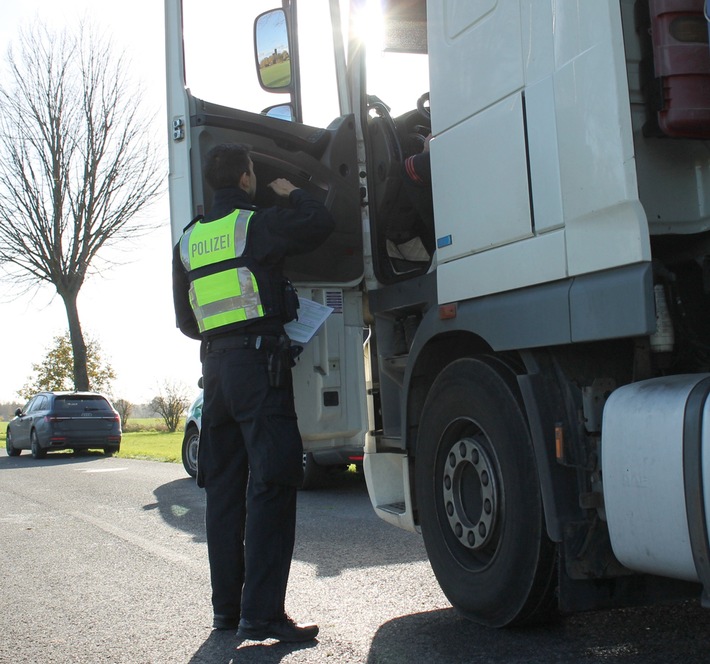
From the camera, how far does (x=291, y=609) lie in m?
4.16

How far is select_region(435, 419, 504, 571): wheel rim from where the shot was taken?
325 centimetres

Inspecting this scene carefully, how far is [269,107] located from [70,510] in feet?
17.6

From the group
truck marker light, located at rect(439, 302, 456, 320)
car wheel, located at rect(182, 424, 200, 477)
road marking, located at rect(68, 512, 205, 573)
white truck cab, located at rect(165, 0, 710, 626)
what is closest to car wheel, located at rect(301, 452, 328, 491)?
road marking, located at rect(68, 512, 205, 573)

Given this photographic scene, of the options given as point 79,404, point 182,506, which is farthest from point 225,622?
point 79,404

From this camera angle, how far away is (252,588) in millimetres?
3559

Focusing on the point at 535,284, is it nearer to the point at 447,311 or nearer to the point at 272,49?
the point at 447,311

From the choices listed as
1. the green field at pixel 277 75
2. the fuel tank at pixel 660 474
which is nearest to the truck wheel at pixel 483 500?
the fuel tank at pixel 660 474

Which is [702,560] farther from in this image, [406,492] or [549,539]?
[406,492]

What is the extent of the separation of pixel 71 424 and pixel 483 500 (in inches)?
719

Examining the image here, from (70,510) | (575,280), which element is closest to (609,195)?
(575,280)

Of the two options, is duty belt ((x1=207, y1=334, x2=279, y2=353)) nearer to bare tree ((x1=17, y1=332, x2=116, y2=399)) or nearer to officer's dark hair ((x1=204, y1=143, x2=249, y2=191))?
officer's dark hair ((x1=204, y1=143, x2=249, y2=191))

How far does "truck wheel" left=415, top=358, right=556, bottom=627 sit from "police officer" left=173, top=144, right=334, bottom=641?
0.57 m

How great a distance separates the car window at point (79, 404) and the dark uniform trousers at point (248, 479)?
17.4m

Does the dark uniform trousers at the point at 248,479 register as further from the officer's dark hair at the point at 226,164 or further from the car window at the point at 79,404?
the car window at the point at 79,404
